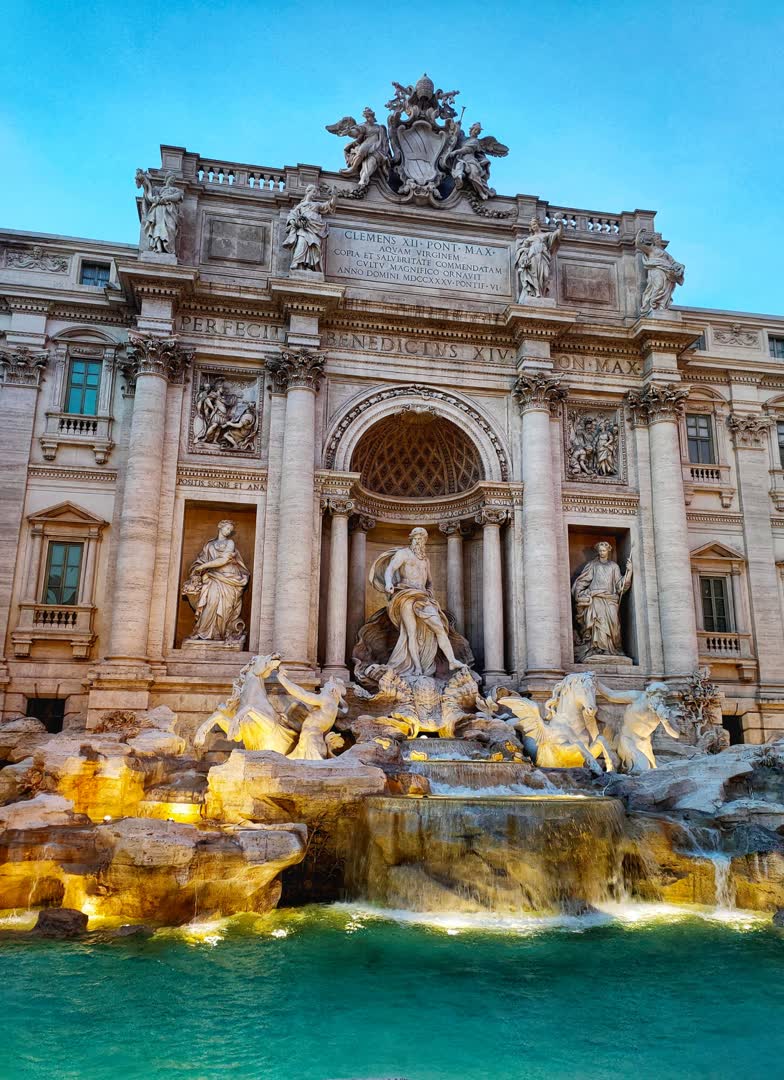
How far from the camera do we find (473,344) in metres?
Answer: 21.1

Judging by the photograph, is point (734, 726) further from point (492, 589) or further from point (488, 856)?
point (488, 856)

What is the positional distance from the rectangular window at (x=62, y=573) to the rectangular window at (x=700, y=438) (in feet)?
52.0

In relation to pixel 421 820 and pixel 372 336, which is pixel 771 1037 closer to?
pixel 421 820

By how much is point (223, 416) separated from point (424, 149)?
30.4 feet

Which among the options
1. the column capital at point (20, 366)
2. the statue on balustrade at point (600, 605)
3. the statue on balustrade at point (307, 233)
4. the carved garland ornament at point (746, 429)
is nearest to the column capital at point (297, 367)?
the statue on balustrade at point (307, 233)

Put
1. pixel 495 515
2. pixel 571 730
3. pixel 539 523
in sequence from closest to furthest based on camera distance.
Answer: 1. pixel 571 730
2. pixel 539 523
3. pixel 495 515

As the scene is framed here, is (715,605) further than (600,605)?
Yes

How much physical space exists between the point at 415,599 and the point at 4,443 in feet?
32.6

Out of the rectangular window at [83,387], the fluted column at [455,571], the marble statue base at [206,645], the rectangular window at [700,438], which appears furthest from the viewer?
the rectangular window at [700,438]

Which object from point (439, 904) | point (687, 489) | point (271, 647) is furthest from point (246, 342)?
point (439, 904)

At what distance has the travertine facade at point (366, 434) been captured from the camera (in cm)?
1839

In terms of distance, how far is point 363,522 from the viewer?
816 inches

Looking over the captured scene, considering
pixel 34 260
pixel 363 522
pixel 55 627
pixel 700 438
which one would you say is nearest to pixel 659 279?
pixel 700 438

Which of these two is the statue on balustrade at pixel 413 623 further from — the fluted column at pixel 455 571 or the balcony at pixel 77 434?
the balcony at pixel 77 434
